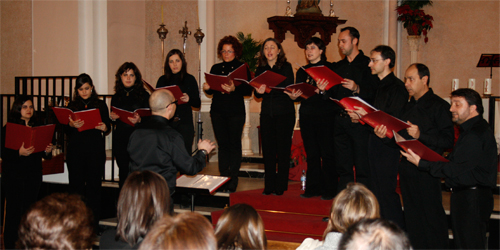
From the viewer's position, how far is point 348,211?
2.15 metres

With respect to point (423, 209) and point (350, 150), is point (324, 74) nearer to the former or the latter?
point (350, 150)

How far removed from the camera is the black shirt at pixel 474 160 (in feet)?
10.2

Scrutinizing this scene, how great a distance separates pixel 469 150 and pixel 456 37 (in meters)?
5.63

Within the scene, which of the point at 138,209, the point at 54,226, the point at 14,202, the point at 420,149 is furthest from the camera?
the point at 14,202

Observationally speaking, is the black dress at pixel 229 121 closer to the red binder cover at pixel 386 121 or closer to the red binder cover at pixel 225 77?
the red binder cover at pixel 225 77

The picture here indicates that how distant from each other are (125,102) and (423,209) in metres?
3.10

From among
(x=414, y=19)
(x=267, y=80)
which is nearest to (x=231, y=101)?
(x=267, y=80)

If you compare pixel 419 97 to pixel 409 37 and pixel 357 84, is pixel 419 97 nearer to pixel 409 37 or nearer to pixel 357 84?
pixel 357 84

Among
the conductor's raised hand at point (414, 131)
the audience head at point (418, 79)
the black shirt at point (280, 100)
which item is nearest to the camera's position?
the conductor's raised hand at point (414, 131)

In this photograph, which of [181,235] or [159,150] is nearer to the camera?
[181,235]

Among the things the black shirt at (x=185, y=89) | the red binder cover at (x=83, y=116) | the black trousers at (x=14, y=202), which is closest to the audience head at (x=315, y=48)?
the black shirt at (x=185, y=89)

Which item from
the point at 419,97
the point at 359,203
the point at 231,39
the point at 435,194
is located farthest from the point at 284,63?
the point at 359,203

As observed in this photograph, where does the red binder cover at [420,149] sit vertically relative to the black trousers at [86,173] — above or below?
above

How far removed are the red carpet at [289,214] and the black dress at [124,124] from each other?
1.11 metres
